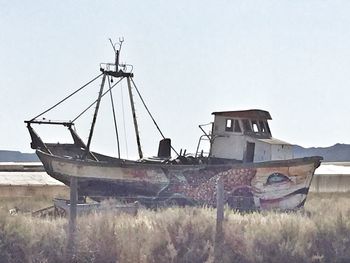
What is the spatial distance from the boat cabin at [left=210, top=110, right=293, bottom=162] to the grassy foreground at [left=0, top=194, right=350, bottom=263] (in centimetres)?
883

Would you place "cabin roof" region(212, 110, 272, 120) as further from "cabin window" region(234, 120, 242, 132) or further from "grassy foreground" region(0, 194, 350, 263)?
"grassy foreground" region(0, 194, 350, 263)

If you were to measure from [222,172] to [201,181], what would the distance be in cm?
85

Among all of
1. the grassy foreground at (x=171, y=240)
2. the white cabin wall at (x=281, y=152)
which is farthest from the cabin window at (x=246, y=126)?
the grassy foreground at (x=171, y=240)

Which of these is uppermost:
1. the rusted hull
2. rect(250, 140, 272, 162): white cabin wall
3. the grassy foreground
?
rect(250, 140, 272, 162): white cabin wall

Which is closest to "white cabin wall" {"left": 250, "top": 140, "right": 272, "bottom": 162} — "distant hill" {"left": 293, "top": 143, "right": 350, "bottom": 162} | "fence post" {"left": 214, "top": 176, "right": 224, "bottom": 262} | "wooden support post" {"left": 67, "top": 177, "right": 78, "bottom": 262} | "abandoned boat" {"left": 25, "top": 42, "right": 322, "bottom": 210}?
"abandoned boat" {"left": 25, "top": 42, "right": 322, "bottom": 210}

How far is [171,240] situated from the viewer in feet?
46.9

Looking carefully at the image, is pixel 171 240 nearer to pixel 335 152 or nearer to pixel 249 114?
Result: pixel 249 114

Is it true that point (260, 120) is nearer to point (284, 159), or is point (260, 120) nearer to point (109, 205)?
point (284, 159)

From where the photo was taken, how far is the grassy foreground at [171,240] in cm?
1373

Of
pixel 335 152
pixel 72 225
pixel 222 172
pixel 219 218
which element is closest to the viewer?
pixel 72 225

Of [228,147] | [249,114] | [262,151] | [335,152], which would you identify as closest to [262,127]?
[249,114]

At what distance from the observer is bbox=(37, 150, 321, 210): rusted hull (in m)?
23.5

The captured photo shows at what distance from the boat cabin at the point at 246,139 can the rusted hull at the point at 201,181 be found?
900 millimetres

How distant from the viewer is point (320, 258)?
556 inches
